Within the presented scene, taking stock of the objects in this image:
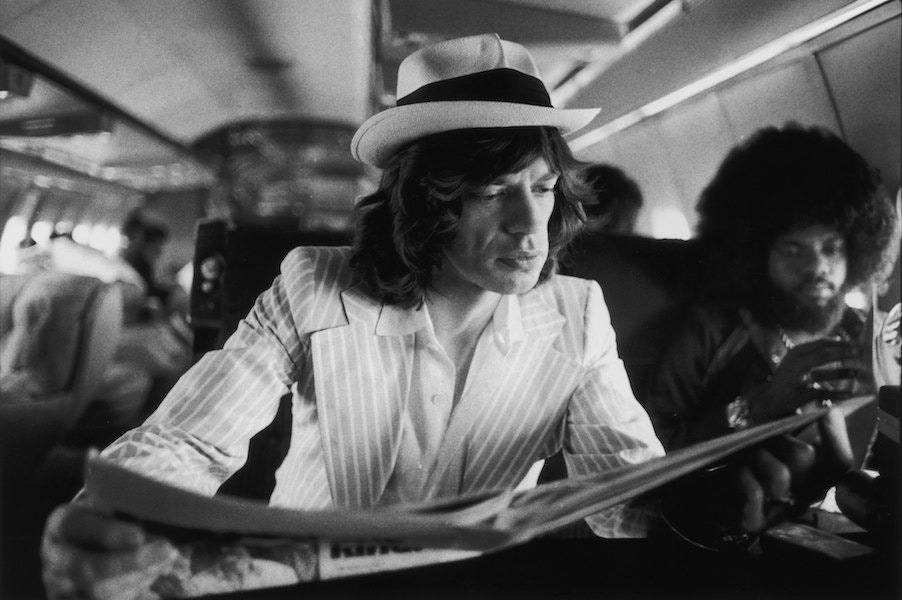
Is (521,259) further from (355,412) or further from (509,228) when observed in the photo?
(355,412)

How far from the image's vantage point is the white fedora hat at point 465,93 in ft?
3.47

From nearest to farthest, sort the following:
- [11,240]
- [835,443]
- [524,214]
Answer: [11,240] → [524,214] → [835,443]

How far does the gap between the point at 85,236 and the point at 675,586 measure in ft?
3.58

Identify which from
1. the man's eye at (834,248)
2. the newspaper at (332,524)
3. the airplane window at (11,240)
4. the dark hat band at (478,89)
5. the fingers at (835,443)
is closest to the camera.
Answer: the newspaper at (332,524)

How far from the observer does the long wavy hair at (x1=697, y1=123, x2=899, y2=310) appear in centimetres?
126

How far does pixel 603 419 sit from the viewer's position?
121 centimetres

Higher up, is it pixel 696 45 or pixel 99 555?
pixel 696 45

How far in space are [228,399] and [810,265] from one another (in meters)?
1.14

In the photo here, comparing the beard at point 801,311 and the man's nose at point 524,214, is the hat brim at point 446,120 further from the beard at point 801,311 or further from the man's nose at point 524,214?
the beard at point 801,311

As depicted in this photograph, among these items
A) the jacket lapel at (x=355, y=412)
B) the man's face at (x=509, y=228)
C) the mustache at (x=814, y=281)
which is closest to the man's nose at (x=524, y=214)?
the man's face at (x=509, y=228)

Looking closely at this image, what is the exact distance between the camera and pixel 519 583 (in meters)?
1.02

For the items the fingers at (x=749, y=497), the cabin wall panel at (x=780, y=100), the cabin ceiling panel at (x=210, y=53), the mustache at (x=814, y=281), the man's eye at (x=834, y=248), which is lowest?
the fingers at (x=749, y=497)

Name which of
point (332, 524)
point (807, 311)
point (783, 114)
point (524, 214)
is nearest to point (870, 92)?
point (783, 114)

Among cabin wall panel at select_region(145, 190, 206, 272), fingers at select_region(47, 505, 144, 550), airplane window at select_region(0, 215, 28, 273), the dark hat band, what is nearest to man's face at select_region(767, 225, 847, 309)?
the dark hat band
